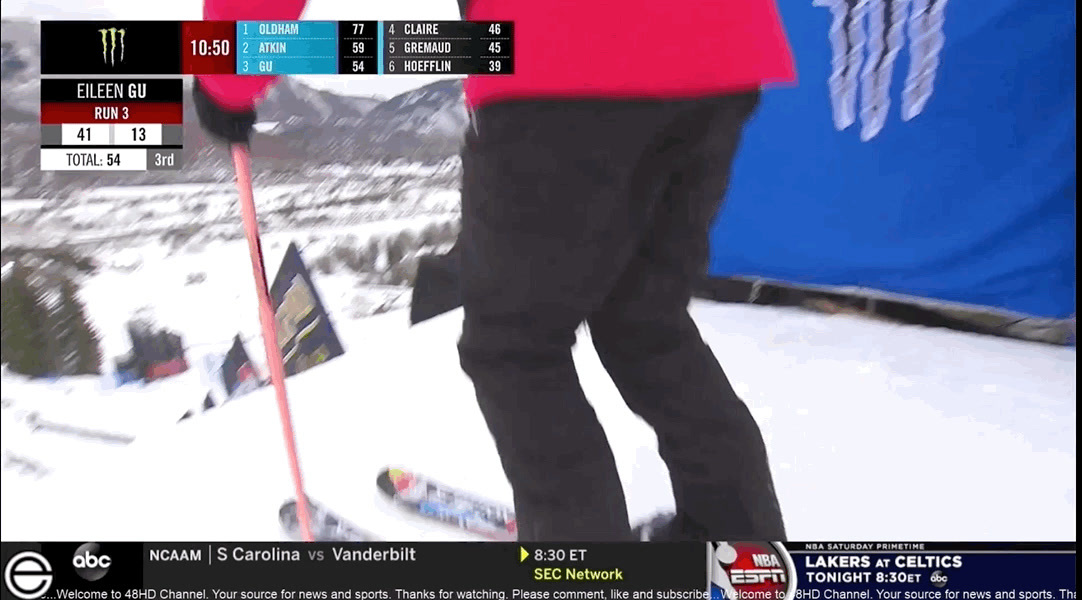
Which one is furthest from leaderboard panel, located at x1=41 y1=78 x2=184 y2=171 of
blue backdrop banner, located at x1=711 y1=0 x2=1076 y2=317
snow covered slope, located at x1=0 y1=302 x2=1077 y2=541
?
blue backdrop banner, located at x1=711 y1=0 x2=1076 y2=317

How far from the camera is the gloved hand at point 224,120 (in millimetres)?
1088

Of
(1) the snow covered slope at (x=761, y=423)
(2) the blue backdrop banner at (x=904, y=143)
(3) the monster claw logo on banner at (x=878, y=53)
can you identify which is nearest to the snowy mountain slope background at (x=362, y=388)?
(1) the snow covered slope at (x=761, y=423)

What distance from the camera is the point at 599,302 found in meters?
1.06

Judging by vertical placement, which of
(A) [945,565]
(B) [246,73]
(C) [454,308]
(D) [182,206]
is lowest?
(A) [945,565]

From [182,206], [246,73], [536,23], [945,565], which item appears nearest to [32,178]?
[182,206]

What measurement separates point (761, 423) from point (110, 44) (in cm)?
96

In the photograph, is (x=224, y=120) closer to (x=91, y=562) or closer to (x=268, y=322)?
(x=268, y=322)

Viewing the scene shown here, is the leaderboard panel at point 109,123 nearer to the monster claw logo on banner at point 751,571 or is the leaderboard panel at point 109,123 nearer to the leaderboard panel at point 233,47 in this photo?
the leaderboard panel at point 233,47

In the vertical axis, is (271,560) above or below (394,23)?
below

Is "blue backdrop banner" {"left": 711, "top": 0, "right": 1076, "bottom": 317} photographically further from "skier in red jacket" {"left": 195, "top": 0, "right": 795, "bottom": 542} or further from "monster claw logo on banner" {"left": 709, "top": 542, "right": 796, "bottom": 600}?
"monster claw logo on banner" {"left": 709, "top": 542, "right": 796, "bottom": 600}

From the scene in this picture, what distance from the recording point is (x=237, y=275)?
43.5 inches

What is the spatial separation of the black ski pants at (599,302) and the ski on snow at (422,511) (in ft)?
0.14

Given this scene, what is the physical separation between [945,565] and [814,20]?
0.74 meters

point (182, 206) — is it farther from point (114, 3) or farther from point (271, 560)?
point (271, 560)
